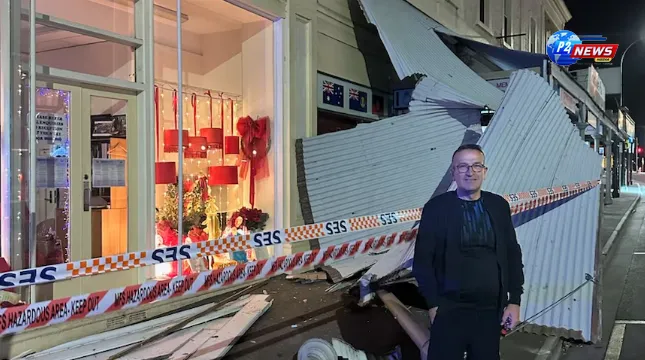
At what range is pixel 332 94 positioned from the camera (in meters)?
9.49

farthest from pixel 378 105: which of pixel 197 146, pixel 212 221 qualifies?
pixel 212 221

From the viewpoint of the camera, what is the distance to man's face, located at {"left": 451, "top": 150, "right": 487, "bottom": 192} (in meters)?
3.22

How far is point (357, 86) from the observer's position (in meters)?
10.3

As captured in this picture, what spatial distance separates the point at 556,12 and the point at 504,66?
18431 millimetres

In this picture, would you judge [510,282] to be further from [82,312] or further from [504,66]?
[504,66]

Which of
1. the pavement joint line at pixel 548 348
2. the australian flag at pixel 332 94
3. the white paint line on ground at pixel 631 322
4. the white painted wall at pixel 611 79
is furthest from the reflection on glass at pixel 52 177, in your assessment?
the white painted wall at pixel 611 79

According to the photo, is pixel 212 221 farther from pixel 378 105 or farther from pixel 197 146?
pixel 378 105

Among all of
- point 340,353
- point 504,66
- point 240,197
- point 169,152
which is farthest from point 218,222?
point 504,66

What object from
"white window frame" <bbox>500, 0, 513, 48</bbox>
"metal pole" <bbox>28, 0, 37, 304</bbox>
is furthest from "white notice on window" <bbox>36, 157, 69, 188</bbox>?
"white window frame" <bbox>500, 0, 513, 48</bbox>

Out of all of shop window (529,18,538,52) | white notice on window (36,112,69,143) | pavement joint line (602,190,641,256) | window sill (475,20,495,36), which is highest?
shop window (529,18,538,52)

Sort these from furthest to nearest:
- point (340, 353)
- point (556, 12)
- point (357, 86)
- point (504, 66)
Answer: point (556, 12) → point (504, 66) → point (357, 86) → point (340, 353)

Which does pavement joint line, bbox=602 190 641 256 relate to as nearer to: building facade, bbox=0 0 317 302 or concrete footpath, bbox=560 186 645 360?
concrete footpath, bbox=560 186 645 360

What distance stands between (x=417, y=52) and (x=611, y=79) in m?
33.6

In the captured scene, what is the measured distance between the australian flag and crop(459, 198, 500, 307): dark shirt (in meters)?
6.33
